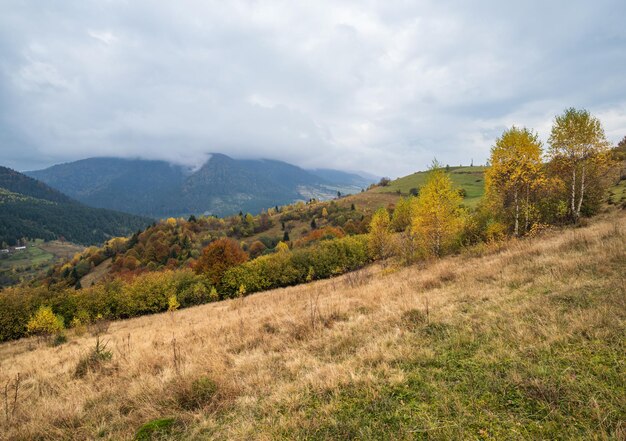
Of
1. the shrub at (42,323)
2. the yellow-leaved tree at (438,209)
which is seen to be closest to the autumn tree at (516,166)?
the yellow-leaved tree at (438,209)

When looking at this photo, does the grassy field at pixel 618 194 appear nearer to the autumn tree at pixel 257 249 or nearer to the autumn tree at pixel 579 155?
the autumn tree at pixel 579 155

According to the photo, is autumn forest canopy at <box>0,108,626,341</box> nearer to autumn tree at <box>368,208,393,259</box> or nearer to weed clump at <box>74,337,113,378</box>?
autumn tree at <box>368,208,393,259</box>

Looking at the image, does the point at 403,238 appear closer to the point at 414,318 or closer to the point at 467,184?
the point at 414,318

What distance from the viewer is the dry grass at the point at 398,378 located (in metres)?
4.02

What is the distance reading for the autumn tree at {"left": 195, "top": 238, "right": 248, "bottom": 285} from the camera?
65438mm

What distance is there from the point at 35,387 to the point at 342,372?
32.6 feet

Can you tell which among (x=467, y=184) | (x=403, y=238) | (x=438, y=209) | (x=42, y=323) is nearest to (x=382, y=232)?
(x=403, y=238)

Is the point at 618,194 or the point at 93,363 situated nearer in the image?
the point at 93,363

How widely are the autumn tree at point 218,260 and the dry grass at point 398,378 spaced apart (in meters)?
57.6

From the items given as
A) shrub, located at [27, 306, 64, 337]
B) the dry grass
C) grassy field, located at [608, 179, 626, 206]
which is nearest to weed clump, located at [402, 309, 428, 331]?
the dry grass

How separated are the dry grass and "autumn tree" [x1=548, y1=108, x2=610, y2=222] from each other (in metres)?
25.7

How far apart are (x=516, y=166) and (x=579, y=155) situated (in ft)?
25.4

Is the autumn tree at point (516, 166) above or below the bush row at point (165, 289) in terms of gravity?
above

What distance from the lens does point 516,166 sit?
27.5m
